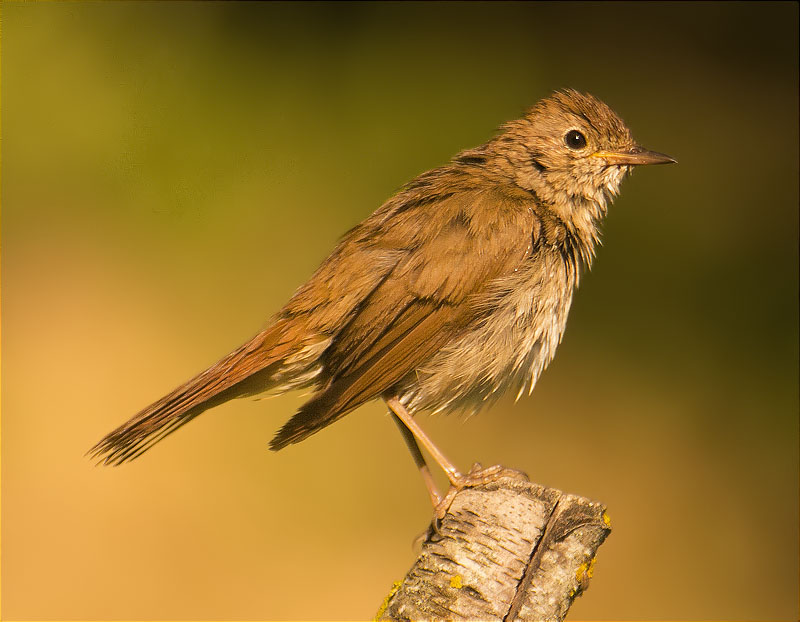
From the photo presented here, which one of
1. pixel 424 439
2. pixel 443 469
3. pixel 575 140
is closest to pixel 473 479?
pixel 443 469

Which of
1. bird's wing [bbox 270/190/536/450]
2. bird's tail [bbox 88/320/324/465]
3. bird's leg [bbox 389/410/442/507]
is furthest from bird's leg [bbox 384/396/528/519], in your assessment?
bird's tail [bbox 88/320/324/465]

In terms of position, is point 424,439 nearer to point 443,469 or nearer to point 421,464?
point 443,469

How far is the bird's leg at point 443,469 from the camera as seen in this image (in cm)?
269

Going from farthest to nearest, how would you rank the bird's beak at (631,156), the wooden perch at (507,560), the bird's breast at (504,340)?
1. the bird's beak at (631,156)
2. the bird's breast at (504,340)
3. the wooden perch at (507,560)

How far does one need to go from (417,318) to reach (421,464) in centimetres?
62

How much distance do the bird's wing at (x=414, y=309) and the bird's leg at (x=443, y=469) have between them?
24 cm

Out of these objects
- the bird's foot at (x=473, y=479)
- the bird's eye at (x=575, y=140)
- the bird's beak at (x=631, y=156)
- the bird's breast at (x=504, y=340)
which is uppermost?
the bird's eye at (x=575, y=140)

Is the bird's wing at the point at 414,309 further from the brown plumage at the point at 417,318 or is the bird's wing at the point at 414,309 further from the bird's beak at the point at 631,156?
the bird's beak at the point at 631,156

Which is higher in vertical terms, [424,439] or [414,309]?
[414,309]

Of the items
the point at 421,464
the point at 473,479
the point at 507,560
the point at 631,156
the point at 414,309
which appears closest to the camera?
the point at 507,560

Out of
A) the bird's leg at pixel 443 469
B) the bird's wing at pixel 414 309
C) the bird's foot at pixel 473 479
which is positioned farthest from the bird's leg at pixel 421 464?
the bird's wing at pixel 414 309

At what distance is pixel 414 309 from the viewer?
285 cm

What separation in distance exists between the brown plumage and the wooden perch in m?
0.73

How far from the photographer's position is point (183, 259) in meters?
5.61
